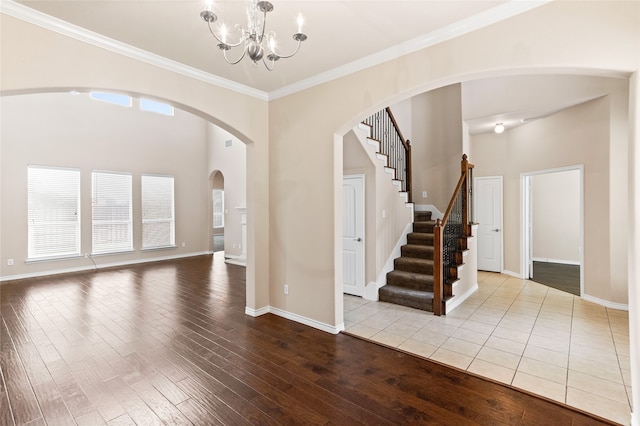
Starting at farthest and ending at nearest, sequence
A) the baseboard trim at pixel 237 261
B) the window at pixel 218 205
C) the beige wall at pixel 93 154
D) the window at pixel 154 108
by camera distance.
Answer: the window at pixel 218 205
the window at pixel 154 108
the baseboard trim at pixel 237 261
the beige wall at pixel 93 154

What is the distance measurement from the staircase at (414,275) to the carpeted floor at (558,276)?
2.70m

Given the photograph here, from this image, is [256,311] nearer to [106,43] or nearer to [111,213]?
[106,43]

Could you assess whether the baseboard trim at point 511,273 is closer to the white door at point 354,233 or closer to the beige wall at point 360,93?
the beige wall at point 360,93

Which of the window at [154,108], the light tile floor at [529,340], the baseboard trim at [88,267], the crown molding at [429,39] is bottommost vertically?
the light tile floor at [529,340]

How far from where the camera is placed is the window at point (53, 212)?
6504 millimetres

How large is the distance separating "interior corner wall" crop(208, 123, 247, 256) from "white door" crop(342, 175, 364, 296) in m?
4.48

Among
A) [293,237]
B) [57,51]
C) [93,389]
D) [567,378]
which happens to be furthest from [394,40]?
[93,389]

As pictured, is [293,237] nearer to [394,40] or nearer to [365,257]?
[365,257]

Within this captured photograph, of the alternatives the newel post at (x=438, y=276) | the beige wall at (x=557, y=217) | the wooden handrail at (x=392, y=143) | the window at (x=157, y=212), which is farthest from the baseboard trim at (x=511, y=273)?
the window at (x=157, y=212)

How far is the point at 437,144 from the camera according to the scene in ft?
22.8

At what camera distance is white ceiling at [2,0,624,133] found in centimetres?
234

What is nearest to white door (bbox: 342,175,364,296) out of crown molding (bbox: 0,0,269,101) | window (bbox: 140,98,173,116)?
crown molding (bbox: 0,0,269,101)

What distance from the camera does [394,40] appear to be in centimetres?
289

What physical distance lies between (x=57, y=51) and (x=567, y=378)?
532cm
